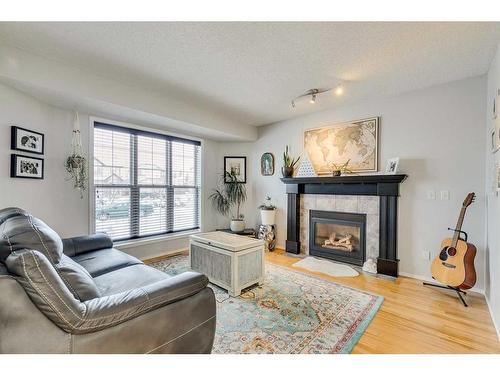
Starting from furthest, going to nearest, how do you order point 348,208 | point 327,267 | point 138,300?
point 348,208
point 327,267
point 138,300

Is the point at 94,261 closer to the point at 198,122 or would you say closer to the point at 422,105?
the point at 198,122

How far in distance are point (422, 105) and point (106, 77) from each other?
3.83m

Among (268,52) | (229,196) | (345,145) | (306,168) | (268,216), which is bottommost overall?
(268,216)

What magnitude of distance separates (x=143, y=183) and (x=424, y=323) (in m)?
3.86

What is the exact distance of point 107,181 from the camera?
333 cm

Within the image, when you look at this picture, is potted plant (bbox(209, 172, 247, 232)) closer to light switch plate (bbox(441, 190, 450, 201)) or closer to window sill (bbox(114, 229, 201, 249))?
window sill (bbox(114, 229, 201, 249))

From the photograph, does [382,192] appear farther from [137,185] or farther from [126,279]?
[137,185]

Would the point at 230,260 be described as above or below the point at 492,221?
below

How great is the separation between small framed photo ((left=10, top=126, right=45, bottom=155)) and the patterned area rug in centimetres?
254

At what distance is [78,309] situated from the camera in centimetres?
102

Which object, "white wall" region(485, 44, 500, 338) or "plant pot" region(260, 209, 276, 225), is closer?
"white wall" region(485, 44, 500, 338)

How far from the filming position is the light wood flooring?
1687mm

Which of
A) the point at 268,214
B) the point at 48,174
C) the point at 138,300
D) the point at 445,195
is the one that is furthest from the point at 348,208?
the point at 48,174

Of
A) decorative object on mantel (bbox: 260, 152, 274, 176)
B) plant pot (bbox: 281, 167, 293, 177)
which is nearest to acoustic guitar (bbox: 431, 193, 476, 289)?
plant pot (bbox: 281, 167, 293, 177)
